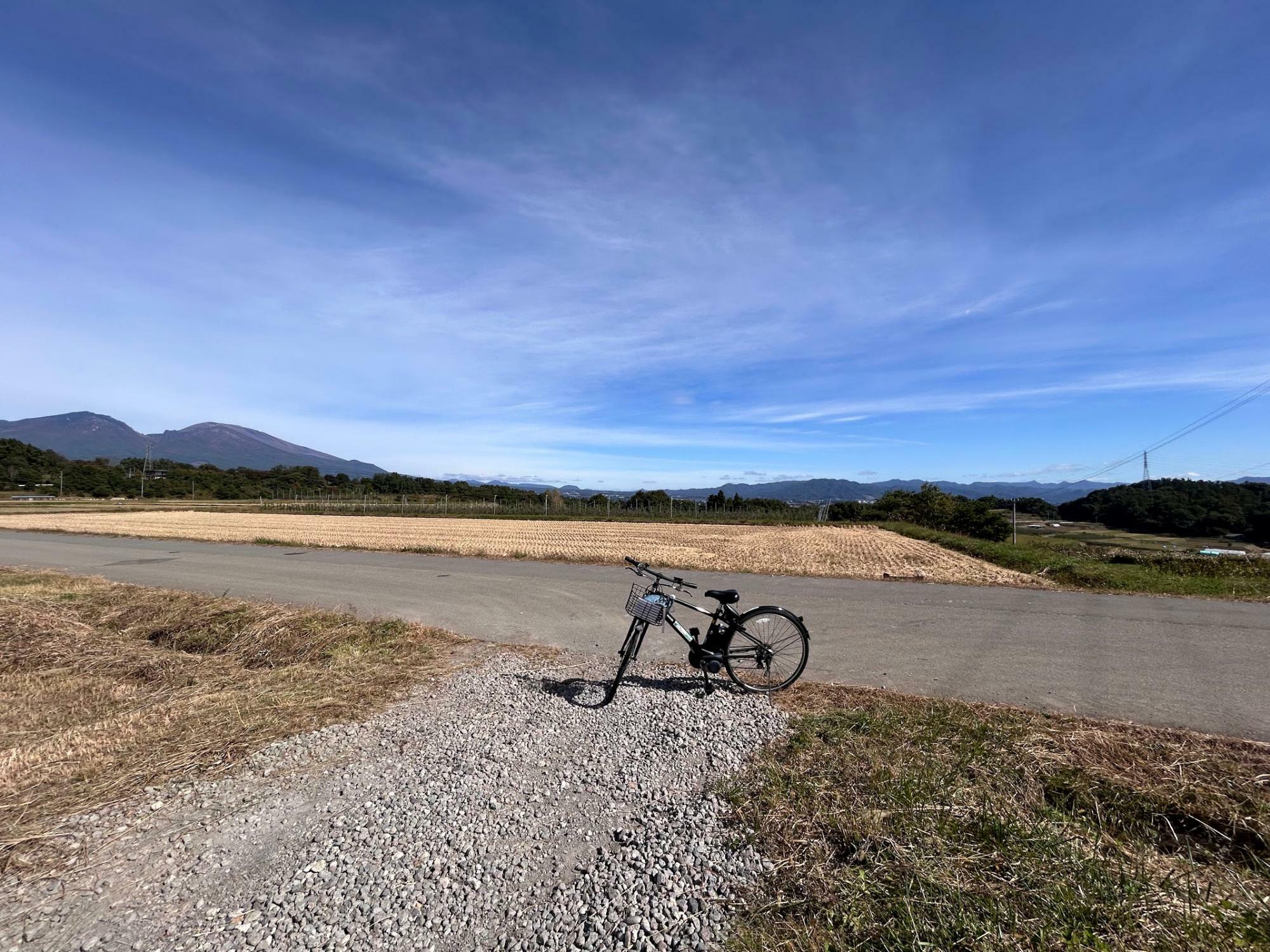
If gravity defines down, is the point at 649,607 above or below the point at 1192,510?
below

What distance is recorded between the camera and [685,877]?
110 inches

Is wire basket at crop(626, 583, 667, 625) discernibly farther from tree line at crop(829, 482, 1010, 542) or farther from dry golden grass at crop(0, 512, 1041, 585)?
tree line at crop(829, 482, 1010, 542)

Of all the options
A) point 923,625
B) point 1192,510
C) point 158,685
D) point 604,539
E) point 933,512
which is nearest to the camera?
point 158,685

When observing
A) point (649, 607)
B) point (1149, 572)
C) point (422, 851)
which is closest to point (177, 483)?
point (649, 607)

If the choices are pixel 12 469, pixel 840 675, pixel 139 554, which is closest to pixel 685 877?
pixel 840 675

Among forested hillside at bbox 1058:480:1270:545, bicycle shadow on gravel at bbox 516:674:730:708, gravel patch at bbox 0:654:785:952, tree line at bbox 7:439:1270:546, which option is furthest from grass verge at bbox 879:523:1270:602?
forested hillside at bbox 1058:480:1270:545

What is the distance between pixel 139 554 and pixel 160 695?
1792cm

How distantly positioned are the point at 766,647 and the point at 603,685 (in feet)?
5.64

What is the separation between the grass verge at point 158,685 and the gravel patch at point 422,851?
340 mm

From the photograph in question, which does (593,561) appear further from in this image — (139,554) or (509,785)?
(139,554)

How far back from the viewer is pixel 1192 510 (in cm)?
4819

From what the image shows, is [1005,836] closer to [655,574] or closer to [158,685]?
[655,574]

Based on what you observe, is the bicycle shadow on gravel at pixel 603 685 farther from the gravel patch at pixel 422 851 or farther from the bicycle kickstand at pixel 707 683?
the gravel patch at pixel 422 851

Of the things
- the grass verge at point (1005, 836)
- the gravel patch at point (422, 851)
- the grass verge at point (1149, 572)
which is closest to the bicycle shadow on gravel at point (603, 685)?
the gravel patch at point (422, 851)
